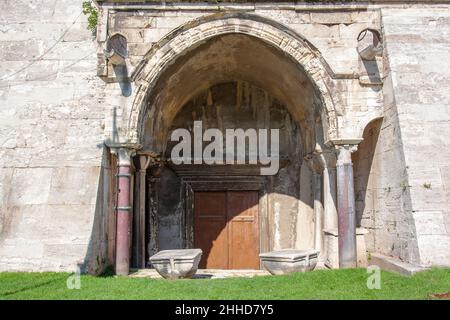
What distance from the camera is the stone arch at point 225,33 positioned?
6.69 meters

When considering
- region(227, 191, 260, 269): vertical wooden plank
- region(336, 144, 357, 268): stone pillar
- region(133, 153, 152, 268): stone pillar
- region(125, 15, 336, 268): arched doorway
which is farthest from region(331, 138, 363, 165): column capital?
region(133, 153, 152, 268): stone pillar

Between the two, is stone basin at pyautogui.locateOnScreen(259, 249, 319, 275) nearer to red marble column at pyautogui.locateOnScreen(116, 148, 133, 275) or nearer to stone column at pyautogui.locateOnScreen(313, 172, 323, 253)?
stone column at pyautogui.locateOnScreen(313, 172, 323, 253)

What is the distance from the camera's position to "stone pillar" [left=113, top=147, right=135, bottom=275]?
657 centimetres

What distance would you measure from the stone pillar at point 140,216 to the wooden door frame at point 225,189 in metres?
1.24

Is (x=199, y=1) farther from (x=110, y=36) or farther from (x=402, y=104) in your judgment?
(x=402, y=104)

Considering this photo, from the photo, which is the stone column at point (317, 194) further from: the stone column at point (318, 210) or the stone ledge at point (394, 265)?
the stone ledge at point (394, 265)

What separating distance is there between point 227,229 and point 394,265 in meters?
4.05

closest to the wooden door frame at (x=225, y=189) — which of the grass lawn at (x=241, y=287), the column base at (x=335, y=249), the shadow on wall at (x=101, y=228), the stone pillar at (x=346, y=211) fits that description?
the column base at (x=335, y=249)

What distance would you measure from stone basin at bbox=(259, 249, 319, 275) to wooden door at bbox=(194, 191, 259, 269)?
2694 mm

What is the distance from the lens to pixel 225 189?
9.30 meters

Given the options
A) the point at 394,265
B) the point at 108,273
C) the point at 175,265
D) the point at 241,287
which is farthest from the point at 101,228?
the point at 394,265

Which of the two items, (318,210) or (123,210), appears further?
(318,210)

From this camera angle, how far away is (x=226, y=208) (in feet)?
30.6

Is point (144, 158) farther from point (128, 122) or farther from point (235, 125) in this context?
point (235, 125)
